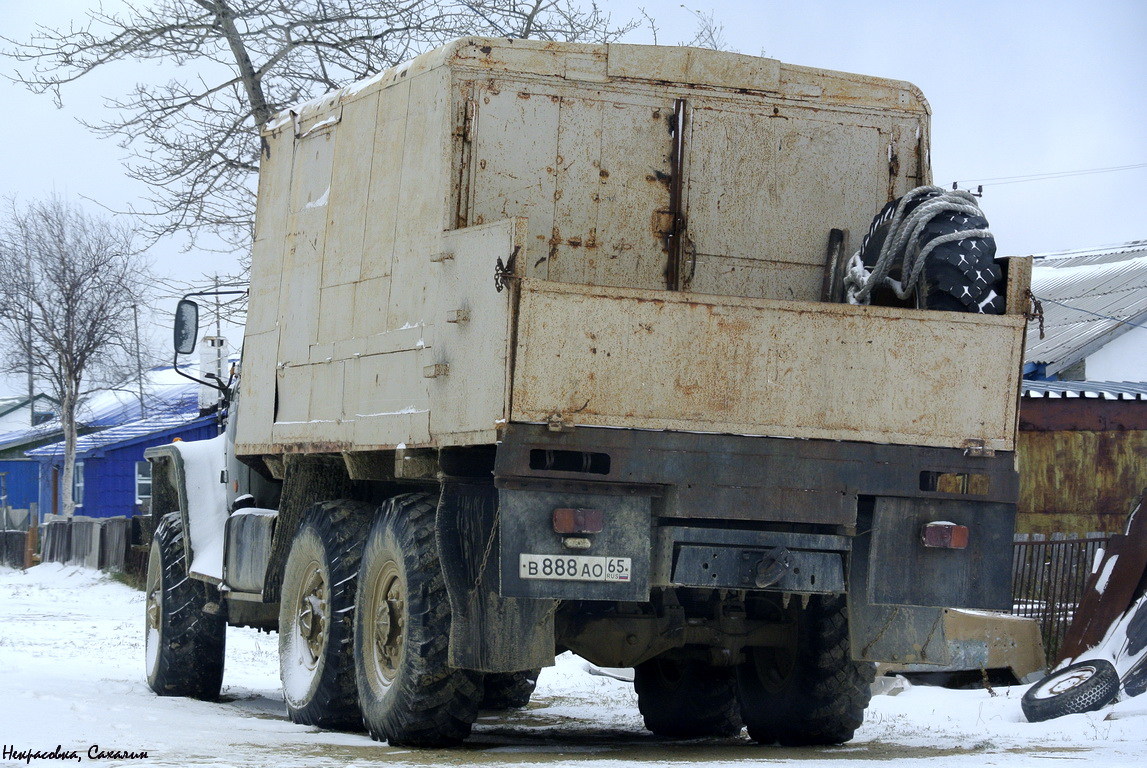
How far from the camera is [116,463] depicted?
4419 centimetres

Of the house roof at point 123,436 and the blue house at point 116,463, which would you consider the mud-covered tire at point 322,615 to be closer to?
the house roof at point 123,436

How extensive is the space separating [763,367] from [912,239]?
1062 millimetres

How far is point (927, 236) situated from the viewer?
23.7 ft

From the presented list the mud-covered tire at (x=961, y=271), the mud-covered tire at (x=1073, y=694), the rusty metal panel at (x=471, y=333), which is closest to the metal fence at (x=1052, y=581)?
the mud-covered tire at (x=1073, y=694)

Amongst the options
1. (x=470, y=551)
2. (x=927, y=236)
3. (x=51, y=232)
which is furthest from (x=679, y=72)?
(x=51, y=232)

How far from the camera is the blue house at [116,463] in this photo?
43.0 m

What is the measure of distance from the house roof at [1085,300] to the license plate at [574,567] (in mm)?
19559

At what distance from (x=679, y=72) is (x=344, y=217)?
6.64 ft

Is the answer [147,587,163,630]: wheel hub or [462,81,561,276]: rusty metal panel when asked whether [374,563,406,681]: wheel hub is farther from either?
[147,587,163,630]: wheel hub

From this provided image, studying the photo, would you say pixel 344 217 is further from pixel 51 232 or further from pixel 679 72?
pixel 51 232

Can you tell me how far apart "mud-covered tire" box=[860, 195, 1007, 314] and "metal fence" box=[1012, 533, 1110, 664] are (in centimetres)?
657

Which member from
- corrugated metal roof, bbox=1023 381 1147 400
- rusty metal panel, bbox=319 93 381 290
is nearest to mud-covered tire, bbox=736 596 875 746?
rusty metal panel, bbox=319 93 381 290

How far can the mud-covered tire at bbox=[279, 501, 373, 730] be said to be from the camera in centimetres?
810

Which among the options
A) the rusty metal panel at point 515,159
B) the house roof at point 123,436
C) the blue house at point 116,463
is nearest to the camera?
the rusty metal panel at point 515,159
